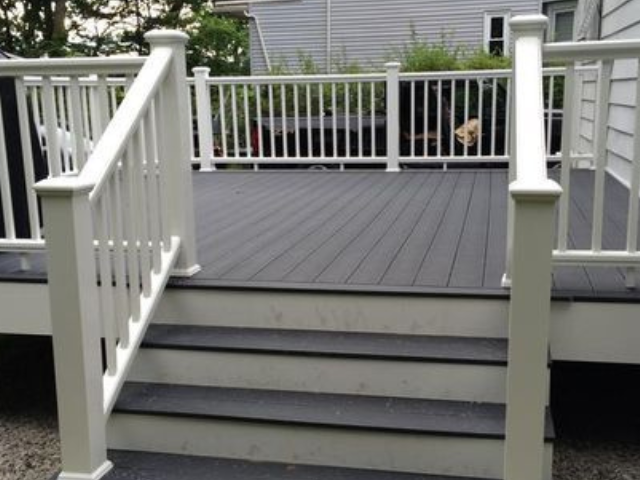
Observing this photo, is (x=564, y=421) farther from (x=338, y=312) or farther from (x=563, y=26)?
(x=563, y=26)

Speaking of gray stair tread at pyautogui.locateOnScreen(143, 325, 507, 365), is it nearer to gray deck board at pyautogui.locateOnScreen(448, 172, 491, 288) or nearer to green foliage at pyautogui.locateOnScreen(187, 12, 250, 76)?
gray deck board at pyautogui.locateOnScreen(448, 172, 491, 288)

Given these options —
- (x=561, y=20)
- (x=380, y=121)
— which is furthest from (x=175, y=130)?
(x=561, y=20)

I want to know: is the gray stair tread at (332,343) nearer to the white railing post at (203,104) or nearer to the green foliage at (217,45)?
the white railing post at (203,104)

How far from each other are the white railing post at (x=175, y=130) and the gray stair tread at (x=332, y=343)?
0.36 meters

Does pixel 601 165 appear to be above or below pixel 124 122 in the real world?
below

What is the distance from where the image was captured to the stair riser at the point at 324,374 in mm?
2744

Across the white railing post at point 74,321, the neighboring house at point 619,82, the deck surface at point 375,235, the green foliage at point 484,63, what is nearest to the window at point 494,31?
the green foliage at point 484,63

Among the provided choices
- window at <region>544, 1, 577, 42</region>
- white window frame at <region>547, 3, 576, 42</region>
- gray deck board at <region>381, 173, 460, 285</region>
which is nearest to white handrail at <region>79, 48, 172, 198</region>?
gray deck board at <region>381, 173, 460, 285</region>

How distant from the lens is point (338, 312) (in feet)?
10.1

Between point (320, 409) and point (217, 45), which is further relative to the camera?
point (217, 45)

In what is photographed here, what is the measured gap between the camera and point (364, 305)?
9.98 feet

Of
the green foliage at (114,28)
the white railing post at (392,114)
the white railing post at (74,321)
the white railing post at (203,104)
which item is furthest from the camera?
the green foliage at (114,28)

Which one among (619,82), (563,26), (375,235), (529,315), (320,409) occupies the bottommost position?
(320,409)

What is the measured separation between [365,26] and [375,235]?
500 inches
